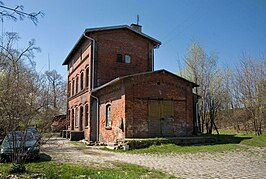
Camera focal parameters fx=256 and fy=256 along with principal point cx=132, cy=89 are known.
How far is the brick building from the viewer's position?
16.8 meters

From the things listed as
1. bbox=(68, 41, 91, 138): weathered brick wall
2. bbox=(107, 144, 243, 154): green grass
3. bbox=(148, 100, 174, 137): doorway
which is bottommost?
bbox=(107, 144, 243, 154): green grass

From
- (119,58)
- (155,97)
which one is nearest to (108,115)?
(155,97)

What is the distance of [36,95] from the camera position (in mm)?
9125

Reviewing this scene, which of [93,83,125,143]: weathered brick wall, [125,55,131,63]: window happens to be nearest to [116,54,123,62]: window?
[125,55,131,63]: window

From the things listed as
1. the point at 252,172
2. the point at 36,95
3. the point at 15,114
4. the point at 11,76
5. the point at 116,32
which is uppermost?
the point at 116,32

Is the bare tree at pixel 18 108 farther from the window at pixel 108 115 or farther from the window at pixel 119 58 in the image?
the window at pixel 119 58

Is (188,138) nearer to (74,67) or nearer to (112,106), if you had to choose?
(112,106)

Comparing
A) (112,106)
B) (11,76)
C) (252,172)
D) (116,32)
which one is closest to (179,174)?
(252,172)

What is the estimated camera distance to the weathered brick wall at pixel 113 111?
16.9 meters

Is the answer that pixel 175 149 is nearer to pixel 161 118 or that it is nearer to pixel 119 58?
pixel 161 118

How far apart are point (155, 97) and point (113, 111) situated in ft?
10.3

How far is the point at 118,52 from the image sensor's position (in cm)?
2270

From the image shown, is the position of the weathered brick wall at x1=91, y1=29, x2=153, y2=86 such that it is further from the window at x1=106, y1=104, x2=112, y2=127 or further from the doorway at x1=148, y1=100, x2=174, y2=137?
the doorway at x1=148, y1=100, x2=174, y2=137

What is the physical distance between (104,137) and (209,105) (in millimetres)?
12891
